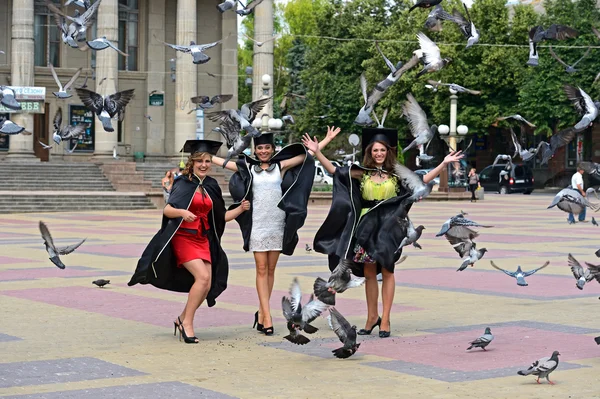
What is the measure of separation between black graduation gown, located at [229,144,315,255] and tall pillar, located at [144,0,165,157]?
155 feet

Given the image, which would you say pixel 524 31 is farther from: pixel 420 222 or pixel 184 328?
pixel 184 328

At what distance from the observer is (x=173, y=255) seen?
10.8 metres

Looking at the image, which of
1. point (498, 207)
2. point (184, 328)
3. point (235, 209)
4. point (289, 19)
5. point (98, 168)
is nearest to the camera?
point (184, 328)

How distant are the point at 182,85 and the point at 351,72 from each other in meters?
23.8

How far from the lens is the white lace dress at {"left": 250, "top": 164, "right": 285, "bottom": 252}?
439 inches

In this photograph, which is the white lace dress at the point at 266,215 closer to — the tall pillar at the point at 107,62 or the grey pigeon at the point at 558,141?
the grey pigeon at the point at 558,141

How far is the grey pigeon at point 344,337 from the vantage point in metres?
9.21

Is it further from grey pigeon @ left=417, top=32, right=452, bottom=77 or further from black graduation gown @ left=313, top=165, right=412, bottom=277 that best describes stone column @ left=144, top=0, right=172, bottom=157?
black graduation gown @ left=313, top=165, right=412, bottom=277

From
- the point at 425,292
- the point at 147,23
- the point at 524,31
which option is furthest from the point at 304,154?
the point at 524,31

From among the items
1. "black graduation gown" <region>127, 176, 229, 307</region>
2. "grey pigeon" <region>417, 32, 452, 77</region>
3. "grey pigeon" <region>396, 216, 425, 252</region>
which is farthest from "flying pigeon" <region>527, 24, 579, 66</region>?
"black graduation gown" <region>127, 176, 229, 307</region>

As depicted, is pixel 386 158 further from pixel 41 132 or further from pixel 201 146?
pixel 41 132

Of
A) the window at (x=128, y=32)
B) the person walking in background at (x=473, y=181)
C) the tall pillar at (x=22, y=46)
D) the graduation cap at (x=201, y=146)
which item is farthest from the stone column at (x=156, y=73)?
the graduation cap at (x=201, y=146)

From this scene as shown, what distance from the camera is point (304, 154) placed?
1136 centimetres

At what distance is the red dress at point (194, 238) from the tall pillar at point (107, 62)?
4165 cm
